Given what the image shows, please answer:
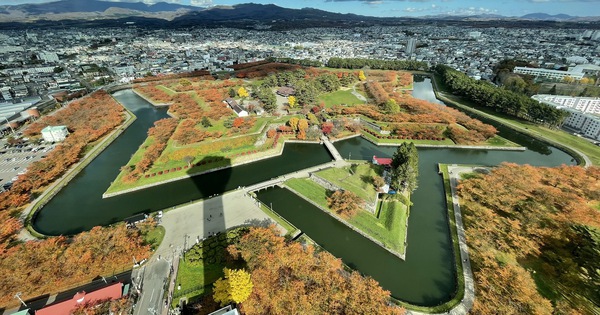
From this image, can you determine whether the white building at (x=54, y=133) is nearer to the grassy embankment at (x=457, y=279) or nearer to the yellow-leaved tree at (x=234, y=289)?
the yellow-leaved tree at (x=234, y=289)

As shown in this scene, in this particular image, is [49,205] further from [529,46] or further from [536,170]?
[529,46]

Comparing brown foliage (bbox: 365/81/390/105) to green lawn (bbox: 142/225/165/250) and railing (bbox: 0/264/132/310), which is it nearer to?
green lawn (bbox: 142/225/165/250)

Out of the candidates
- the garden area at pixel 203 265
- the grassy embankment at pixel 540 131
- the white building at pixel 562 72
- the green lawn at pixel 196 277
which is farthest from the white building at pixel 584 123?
the green lawn at pixel 196 277

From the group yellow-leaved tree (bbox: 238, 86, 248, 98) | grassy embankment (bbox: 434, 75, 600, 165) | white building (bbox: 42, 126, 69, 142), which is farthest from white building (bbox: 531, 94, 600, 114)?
white building (bbox: 42, 126, 69, 142)

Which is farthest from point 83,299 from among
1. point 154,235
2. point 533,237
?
point 533,237

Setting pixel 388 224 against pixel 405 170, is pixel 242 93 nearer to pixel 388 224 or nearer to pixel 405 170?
pixel 405 170

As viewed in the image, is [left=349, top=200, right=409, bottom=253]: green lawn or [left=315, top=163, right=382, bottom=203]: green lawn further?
[left=315, top=163, right=382, bottom=203]: green lawn
